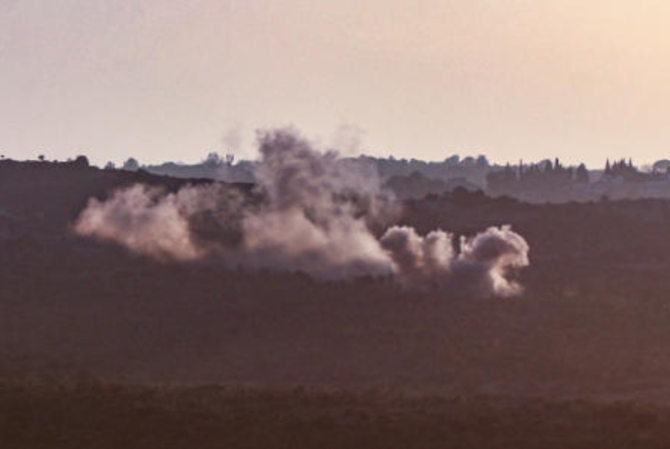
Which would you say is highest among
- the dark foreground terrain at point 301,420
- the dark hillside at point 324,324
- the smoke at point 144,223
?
the smoke at point 144,223

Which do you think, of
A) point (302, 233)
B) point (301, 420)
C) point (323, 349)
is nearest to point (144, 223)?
point (302, 233)

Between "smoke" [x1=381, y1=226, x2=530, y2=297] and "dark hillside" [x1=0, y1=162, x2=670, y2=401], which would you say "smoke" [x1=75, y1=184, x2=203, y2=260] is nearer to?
"dark hillside" [x1=0, y1=162, x2=670, y2=401]

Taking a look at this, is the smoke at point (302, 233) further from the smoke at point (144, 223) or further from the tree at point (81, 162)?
the tree at point (81, 162)

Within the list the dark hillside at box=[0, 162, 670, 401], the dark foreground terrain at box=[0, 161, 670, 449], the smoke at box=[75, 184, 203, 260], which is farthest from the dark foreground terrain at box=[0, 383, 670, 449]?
the smoke at box=[75, 184, 203, 260]

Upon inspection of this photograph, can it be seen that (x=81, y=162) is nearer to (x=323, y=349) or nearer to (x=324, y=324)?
(x=324, y=324)

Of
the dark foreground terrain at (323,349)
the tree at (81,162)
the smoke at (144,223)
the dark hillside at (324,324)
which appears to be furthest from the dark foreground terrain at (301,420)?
the tree at (81,162)

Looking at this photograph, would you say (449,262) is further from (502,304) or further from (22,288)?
(22,288)
